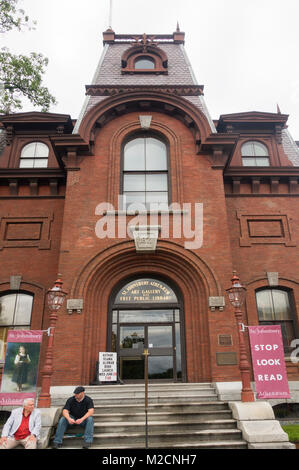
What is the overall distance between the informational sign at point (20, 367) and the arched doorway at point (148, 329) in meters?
2.54

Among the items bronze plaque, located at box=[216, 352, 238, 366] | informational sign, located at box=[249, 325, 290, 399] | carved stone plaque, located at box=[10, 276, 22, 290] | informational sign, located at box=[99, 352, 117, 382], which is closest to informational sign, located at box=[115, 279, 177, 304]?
informational sign, located at box=[99, 352, 117, 382]

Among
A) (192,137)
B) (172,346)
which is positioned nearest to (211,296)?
(172,346)

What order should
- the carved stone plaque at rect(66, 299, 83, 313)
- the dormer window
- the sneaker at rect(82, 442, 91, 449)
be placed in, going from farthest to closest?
1. the dormer window
2. the carved stone plaque at rect(66, 299, 83, 313)
3. the sneaker at rect(82, 442, 91, 449)

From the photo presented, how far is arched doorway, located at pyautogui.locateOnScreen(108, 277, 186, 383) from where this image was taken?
11008mm

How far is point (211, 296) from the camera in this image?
1059 cm

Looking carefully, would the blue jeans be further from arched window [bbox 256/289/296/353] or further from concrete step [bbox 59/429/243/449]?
arched window [bbox 256/289/296/353]

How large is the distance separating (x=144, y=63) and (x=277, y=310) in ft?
41.7

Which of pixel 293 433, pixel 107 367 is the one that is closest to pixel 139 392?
pixel 107 367

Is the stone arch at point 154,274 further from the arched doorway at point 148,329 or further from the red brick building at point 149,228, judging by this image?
the arched doorway at point 148,329

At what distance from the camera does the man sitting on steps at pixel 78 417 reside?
695 centimetres

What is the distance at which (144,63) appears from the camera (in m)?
16.6

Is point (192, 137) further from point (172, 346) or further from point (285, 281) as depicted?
point (172, 346)

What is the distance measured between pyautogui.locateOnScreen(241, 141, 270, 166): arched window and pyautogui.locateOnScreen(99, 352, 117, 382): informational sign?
31.2 ft
